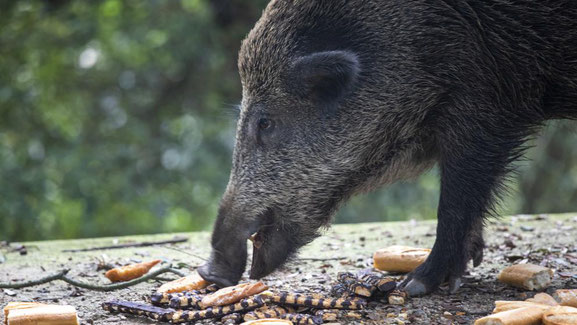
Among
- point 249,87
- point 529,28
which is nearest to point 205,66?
point 249,87

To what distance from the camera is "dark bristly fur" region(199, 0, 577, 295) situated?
3580 millimetres

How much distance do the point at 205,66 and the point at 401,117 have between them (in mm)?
5221

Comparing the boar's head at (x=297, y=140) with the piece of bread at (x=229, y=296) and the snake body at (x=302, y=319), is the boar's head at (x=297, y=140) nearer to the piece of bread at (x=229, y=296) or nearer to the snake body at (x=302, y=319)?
the piece of bread at (x=229, y=296)

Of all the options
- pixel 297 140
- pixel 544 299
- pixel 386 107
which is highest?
pixel 386 107

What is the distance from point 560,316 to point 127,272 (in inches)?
81.6

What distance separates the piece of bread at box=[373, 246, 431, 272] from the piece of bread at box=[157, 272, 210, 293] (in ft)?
2.95

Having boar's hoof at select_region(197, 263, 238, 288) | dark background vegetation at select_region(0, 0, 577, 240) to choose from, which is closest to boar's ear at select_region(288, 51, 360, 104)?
boar's hoof at select_region(197, 263, 238, 288)

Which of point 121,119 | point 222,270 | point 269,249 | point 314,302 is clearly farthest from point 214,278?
point 121,119

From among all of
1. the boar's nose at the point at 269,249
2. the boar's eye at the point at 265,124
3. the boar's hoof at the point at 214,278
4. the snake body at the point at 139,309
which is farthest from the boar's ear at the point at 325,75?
the snake body at the point at 139,309

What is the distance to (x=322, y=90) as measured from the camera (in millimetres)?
3709

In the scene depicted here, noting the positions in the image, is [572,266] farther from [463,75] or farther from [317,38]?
[317,38]

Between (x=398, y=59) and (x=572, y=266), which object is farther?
(x=572, y=266)

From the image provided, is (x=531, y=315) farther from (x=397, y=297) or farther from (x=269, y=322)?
(x=269, y=322)

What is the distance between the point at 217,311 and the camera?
3.07 metres
